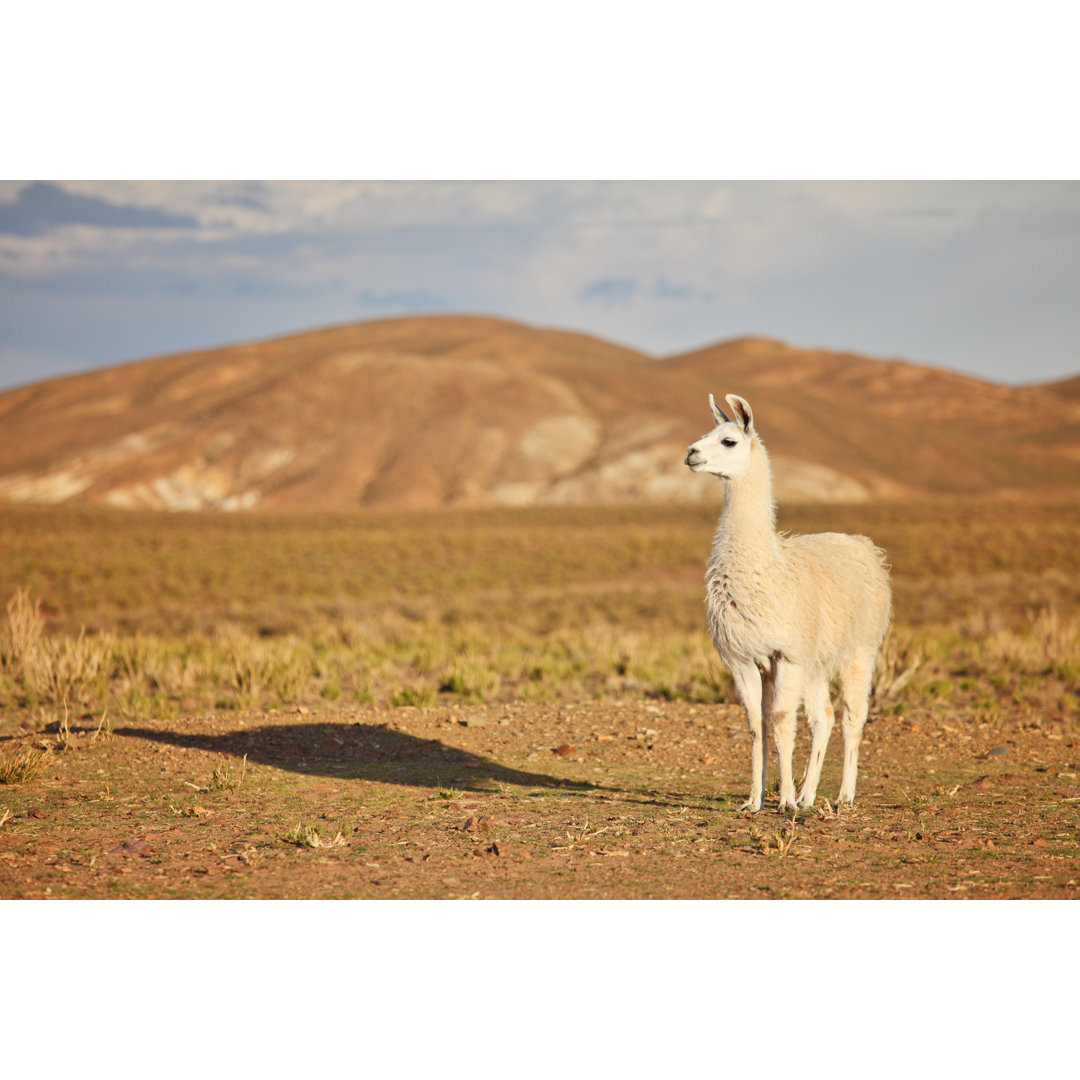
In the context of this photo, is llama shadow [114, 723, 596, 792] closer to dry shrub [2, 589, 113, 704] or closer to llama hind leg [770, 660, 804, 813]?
llama hind leg [770, 660, 804, 813]

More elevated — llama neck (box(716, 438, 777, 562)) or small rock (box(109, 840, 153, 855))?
llama neck (box(716, 438, 777, 562))

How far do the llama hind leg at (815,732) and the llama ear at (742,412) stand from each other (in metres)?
1.68

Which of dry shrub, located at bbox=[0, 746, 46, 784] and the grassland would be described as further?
dry shrub, located at bbox=[0, 746, 46, 784]

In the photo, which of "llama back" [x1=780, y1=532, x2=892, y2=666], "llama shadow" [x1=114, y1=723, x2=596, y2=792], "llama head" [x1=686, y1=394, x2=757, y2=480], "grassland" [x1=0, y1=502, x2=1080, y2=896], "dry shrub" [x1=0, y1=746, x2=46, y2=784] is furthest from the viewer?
"llama shadow" [x1=114, y1=723, x2=596, y2=792]

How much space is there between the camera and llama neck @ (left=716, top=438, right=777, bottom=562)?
6160 mm

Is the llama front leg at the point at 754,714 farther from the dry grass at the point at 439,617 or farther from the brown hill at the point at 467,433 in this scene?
the brown hill at the point at 467,433

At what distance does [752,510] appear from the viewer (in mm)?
6172

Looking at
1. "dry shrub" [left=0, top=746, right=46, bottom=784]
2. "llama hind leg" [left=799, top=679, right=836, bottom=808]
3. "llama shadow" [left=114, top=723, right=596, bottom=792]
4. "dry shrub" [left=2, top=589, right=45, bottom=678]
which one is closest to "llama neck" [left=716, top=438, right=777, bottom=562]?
"llama hind leg" [left=799, top=679, right=836, bottom=808]

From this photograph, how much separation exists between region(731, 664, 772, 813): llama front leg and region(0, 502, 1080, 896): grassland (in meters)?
0.31

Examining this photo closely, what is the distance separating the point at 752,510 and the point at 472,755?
11.9 ft

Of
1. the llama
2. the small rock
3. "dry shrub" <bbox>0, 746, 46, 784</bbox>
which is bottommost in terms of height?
the small rock

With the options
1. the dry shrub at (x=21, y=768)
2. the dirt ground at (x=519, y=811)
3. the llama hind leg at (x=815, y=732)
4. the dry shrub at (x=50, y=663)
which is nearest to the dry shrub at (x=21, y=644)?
the dry shrub at (x=50, y=663)

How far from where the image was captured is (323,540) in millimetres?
41000

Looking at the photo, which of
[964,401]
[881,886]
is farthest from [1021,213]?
[964,401]
